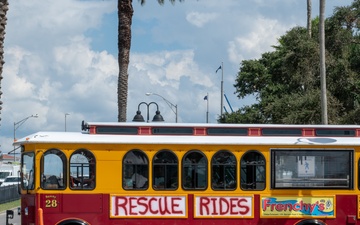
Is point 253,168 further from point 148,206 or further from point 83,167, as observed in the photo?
point 83,167

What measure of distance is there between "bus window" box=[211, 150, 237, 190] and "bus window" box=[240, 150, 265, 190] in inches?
8.0

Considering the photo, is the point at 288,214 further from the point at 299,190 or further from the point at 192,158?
the point at 192,158

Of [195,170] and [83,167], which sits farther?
[195,170]

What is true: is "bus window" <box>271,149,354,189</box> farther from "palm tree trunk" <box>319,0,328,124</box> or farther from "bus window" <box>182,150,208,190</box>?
"palm tree trunk" <box>319,0,328,124</box>

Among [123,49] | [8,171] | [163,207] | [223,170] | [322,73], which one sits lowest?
[8,171]

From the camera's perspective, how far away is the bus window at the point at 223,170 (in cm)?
1722

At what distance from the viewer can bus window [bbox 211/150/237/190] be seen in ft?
56.5

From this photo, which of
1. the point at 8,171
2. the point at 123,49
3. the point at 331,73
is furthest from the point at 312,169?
the point at 8,171

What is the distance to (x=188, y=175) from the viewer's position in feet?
56.4

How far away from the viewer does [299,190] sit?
17.4m

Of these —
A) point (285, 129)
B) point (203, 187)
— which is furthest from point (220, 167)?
point (285, 129)

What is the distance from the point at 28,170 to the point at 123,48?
656 inches

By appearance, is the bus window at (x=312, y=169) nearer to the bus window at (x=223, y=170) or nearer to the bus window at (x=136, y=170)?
the bus window at (x=223, y=170)

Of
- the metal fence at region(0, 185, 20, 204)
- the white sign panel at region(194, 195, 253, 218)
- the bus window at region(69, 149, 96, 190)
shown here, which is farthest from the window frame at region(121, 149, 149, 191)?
the metal fence at region(0, 185, 20, 204)
